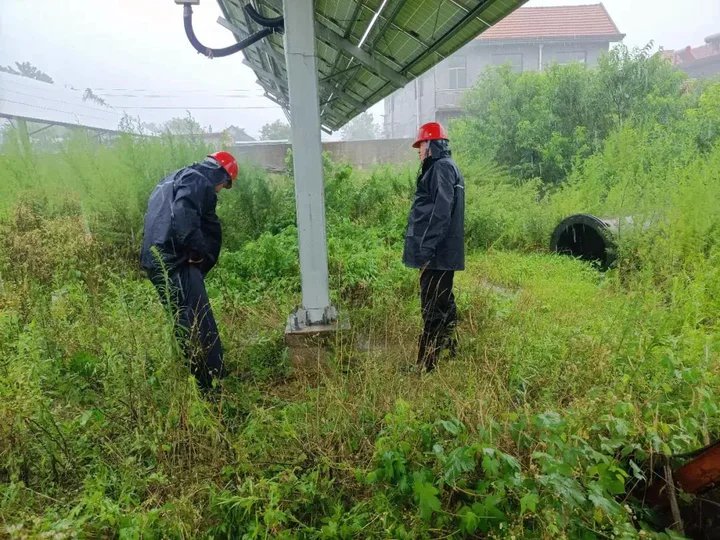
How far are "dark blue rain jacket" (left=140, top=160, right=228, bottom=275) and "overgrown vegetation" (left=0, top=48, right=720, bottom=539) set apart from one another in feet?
1.31

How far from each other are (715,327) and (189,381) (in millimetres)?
4443

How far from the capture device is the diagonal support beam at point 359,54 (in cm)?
527

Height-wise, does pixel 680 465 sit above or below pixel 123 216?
below

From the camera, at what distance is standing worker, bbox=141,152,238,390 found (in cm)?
311

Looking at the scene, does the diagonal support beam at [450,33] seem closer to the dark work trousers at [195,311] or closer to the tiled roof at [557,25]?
the dark work trousers at [195,311]

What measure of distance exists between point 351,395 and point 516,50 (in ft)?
83.5

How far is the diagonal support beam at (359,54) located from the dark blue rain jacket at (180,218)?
2.89m

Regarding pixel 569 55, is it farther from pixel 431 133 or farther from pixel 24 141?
pixel 24 141

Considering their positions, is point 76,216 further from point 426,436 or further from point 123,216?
point 426,436

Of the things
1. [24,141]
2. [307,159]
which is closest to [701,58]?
[307,159]

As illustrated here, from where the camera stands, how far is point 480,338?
3.60 metres

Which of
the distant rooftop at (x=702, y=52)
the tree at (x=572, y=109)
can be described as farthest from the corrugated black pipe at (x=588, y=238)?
the distant rooftop at (x=702, y=52)

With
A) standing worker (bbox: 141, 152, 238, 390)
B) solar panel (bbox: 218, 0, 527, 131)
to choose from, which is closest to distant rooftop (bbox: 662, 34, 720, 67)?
solar panel (bbox: 218, 0, 527, 131)

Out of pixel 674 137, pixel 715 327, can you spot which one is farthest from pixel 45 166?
pixel 674 137
